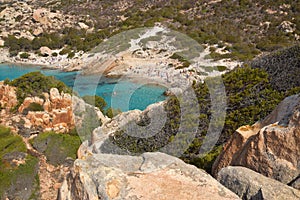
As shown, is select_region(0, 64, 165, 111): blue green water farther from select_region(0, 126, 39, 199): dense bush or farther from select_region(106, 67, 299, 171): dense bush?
select_region(106, 67, 299, 171): dense bush

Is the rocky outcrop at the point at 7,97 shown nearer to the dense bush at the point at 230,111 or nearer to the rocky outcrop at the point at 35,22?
the dense bush at the point at 230,111

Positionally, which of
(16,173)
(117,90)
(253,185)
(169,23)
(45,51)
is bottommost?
(45,51)

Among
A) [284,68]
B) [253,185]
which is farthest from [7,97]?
[253,185]

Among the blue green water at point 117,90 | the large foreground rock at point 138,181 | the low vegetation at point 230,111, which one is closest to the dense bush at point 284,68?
the low vegetation at point 230,111

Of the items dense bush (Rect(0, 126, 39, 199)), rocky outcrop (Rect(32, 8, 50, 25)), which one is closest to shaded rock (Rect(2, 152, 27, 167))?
dense bush (Rect(0, 126, 39, 199))

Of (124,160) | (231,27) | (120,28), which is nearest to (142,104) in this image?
(124,160)

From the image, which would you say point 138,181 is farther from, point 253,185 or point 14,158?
point 14,158

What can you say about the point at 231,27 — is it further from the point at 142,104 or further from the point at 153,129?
the point at 153,129
